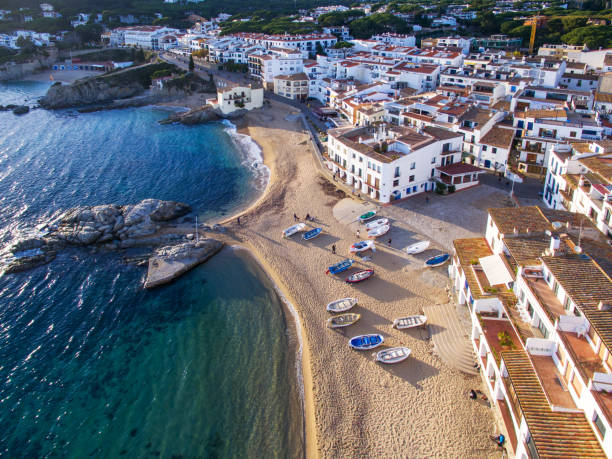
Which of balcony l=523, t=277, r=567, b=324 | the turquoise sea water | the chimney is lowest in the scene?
the turquoise sea water

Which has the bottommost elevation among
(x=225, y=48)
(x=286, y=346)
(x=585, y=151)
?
(x=286, y=346)

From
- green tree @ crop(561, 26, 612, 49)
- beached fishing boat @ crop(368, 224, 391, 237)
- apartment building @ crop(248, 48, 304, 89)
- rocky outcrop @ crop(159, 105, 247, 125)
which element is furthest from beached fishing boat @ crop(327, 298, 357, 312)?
green tree @ crop(561, 26, 612, 49)

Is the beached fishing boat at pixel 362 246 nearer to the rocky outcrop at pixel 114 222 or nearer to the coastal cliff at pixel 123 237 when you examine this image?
the coastal cliff at pixel 123 237

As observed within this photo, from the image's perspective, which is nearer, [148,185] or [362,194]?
[362,194]

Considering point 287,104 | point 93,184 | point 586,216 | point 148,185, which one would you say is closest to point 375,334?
point 586,216

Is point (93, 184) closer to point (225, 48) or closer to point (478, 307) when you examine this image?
point (478, 307)

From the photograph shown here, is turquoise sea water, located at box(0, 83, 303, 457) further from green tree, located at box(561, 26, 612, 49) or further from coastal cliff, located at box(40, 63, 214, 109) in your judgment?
green tree, located at box(561, 26, 612, 49)
